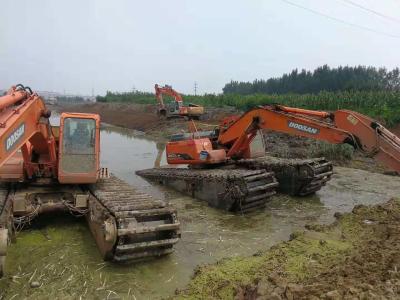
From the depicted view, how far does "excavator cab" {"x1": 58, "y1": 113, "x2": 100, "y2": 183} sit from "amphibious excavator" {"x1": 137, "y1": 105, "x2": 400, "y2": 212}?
3.03m

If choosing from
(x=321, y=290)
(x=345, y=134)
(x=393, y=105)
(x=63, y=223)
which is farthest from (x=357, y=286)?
(x=393, y=105)

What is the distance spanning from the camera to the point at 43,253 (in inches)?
252

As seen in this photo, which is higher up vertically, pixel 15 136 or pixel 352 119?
pixel 352 119

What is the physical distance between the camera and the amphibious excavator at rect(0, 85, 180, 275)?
5.62 meters

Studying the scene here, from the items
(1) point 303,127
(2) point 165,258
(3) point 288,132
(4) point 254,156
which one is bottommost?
(2) point 165,258

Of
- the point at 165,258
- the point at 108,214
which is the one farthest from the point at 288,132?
the point at 108,214

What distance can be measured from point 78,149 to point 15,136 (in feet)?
7.02

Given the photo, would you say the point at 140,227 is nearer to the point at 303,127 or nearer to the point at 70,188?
the point at 70,188

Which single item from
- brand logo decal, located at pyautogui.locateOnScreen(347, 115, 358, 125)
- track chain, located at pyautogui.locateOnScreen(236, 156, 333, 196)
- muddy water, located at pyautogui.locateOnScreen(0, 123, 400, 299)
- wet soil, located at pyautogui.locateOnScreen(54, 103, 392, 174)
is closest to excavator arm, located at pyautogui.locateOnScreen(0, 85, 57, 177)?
muddy water, located at pyautogui.locateOnScreen(0, 123, 400, 299)

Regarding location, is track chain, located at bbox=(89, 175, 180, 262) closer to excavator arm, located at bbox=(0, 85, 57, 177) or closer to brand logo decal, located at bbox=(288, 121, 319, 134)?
excavator arm, located at bbox=(0, 85, 57, 177)

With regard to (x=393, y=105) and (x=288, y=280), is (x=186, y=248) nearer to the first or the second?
(x=288, y=280)

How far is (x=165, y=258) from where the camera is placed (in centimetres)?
637

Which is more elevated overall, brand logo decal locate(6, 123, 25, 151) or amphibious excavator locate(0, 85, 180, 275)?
brand logo decal locate(6, 123, 25, 151)

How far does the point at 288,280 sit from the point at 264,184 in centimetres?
426
